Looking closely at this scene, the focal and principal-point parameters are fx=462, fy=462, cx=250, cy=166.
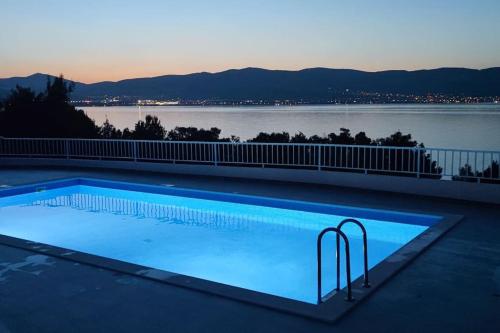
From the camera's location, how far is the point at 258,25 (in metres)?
26.8

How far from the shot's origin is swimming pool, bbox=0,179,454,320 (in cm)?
628

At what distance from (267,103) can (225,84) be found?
6.98 meters

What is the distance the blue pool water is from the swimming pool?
0.02m

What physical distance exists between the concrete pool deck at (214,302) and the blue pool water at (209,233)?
1.35 meters

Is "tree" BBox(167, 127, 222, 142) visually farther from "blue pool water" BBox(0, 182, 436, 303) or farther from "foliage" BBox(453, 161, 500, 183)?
"foliage" BBox(453, 161, 500, 183)

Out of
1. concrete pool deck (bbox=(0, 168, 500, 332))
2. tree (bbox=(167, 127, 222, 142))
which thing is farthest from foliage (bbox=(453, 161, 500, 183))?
tree (bbox=(167, 127, 222, 142))

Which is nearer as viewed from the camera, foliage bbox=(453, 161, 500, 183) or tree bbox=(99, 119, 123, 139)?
foliage bbox=(453, 161, 500, 183)

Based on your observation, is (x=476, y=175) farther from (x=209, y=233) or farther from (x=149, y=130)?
(x=149, y=130)

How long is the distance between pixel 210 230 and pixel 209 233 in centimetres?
20

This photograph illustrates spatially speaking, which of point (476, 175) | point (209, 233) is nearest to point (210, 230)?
point (209, 233)

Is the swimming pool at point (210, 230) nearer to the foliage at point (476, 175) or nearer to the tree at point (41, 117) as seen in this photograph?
the foliage at point (476, 175)

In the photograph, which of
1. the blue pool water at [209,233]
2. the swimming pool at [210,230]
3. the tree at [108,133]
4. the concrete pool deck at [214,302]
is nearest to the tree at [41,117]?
the tree at [108,133]

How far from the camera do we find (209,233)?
8016 millimetres

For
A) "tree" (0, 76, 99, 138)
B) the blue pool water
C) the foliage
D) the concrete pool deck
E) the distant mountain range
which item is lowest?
the blue pool water
